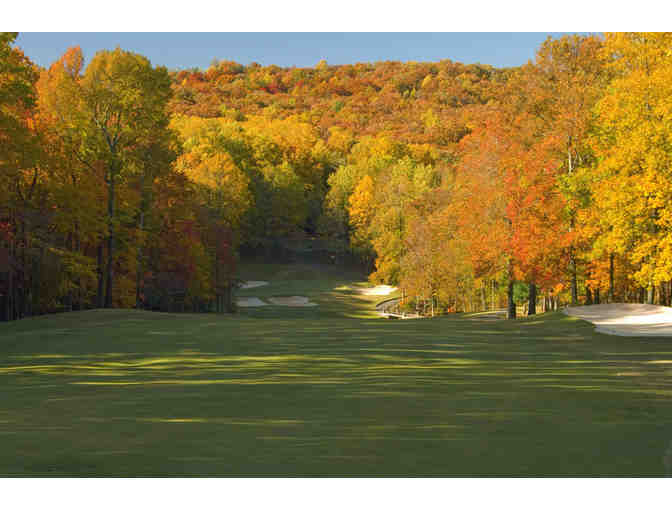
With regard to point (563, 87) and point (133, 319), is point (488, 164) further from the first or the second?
point (133, 319)

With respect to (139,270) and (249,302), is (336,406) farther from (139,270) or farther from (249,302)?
(249,302)

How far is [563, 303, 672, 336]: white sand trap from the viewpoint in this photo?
867 inches

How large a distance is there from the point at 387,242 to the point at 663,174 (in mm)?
43198

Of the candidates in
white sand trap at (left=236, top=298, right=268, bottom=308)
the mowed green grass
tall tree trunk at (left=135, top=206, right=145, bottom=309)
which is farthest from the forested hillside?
the mowed green grass

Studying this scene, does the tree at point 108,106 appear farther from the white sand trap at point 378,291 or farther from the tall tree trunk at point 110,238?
the white sand trap at point 378,291

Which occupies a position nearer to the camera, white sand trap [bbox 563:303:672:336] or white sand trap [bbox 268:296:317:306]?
white sand trap [bbox 563:303:672:336]

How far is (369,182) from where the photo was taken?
87312 mm

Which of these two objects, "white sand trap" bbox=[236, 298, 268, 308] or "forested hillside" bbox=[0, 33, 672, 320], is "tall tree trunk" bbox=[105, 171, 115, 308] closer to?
"forested hillside" bbox=[0, 33, 672, 320]

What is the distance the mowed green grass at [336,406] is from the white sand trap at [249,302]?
139 ft

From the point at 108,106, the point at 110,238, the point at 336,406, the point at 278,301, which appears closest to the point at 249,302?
the point at 278,301

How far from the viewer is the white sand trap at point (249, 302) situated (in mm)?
63625

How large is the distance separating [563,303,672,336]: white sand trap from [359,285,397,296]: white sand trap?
41.7m

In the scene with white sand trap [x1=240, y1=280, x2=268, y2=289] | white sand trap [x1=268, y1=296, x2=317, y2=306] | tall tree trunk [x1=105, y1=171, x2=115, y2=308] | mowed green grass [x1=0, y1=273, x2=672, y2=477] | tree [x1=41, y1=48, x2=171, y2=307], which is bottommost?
white sand trap [x1=268, y1=296, x2=317, y2=306]

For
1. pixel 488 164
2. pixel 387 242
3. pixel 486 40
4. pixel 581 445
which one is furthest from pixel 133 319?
pixel 387 242
